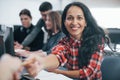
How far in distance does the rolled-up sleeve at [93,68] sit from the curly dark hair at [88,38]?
0.04m

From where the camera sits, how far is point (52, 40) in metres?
2.64

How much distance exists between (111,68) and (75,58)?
281mm

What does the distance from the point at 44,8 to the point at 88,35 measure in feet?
5.51

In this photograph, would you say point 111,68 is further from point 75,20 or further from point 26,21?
point 26,21

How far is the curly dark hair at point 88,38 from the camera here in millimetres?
1582

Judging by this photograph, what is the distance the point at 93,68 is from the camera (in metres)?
1.53

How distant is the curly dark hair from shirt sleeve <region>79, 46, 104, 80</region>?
4cm

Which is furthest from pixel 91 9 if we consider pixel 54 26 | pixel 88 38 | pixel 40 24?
pixel 88 38

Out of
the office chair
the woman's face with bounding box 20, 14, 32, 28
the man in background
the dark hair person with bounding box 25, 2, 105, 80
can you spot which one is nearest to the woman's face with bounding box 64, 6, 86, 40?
the dark hair person with bounding box 25, 2, 105, 80

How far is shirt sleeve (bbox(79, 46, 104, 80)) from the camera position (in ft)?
5.01

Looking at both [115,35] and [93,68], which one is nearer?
[93,68]

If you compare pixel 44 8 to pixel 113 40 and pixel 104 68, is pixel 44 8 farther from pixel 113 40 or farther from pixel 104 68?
pixel 104 68

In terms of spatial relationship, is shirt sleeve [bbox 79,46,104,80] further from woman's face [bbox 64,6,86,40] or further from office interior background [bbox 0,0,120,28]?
office interior background [bbox 0,0,120,28]

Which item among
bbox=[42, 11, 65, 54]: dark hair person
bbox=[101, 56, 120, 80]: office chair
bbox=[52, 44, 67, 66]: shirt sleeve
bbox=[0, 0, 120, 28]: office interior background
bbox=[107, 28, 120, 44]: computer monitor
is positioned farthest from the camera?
bbox=[0, 0, 120, 28]: office interior background
